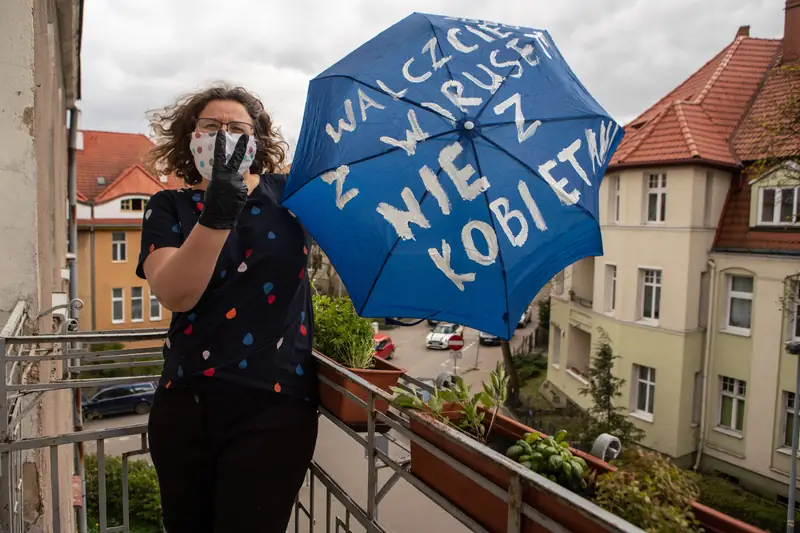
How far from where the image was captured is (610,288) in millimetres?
19047

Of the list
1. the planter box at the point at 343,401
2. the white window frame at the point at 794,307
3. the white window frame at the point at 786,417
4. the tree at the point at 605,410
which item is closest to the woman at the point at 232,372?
the planter box at the point at 343,401

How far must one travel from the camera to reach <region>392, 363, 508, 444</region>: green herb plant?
174cm

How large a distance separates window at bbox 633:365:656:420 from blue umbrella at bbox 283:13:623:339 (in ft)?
57.7

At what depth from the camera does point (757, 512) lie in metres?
14.1

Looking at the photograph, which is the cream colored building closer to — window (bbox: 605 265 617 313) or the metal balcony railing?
window (bbox: 605 265 617 313)

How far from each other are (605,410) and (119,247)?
18.4 metres

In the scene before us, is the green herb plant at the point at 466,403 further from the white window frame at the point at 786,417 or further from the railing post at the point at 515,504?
the white window frame at the point at 786,417

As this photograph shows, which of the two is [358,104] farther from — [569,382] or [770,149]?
[569,382]

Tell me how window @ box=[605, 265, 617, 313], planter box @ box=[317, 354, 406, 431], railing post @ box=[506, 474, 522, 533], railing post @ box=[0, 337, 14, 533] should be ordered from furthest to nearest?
window @ box=[605, 265, 617, 313]
railing post @ box=[0, 337, 14, 533]
planter box @ box=[317, 354, 406, 431]
railing post @ box=[506, 474, 522, 533]

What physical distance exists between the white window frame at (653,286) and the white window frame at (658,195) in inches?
56.3

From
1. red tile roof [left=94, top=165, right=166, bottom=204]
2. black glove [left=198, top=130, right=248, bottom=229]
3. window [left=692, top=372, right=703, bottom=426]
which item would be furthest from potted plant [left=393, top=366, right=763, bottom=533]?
red tile roof [left=94, top=165, right=166, bottom=204]

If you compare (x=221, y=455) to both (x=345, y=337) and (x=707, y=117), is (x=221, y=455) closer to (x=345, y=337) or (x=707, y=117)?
(x=345, y=337)

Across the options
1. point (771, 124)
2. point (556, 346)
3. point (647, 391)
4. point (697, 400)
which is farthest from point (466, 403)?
point (556, 346)

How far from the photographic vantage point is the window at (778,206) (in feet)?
49.9
